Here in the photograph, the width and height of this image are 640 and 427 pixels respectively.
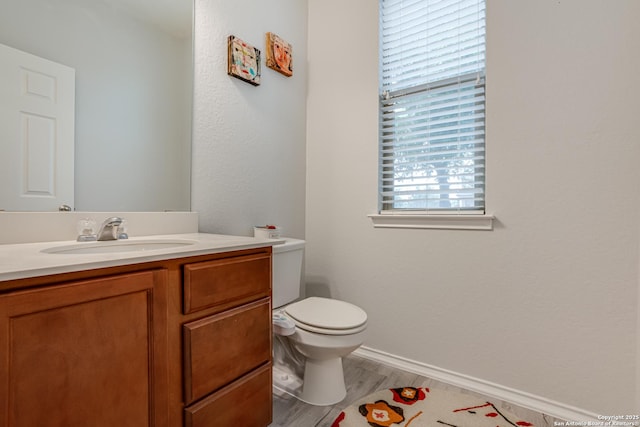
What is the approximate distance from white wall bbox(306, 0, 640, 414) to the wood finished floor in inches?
4.5

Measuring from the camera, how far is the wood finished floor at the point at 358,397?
56.8 inches

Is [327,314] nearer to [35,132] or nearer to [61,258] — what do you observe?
[61,258]

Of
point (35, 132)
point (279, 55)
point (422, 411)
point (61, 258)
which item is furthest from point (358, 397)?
point (279, 55)

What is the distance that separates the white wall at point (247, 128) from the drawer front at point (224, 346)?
2.13 ft

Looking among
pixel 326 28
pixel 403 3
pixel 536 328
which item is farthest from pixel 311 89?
pixel 536 328

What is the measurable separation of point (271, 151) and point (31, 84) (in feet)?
3.71

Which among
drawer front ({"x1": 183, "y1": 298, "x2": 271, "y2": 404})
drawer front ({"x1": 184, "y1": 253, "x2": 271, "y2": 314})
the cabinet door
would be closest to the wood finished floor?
drawer front ({"x1": 183, "y1": 298, "x2": 271, "y2": 404})

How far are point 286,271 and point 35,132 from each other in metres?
1.13

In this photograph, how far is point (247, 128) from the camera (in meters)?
1.85

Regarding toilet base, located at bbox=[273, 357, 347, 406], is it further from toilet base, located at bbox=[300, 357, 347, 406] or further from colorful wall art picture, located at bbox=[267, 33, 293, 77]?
colorful wall art picture, located at bbox=[267, 33, 293, 77]

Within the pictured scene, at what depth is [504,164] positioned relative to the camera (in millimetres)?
1610

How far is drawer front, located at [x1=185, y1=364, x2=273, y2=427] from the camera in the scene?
3.34 feet

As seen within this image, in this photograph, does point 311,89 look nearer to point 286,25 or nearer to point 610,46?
point 286,25

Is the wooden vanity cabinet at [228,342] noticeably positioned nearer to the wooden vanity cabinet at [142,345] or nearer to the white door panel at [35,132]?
the wooden vanity cabinet at [142,345]
